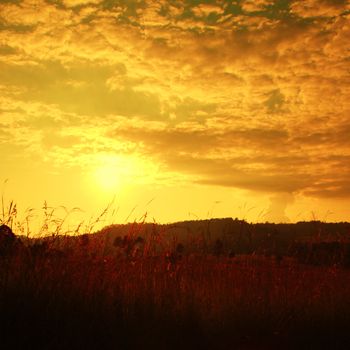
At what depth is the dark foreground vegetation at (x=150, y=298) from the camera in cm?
519

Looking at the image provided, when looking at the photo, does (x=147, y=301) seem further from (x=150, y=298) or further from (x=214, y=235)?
(x=214, y=235)

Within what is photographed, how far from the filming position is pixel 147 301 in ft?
20.0

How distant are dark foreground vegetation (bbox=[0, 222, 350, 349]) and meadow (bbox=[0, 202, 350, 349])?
0.01 meters

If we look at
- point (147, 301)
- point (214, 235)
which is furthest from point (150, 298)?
point (214, 235)

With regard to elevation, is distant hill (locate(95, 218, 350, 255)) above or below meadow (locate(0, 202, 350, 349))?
above

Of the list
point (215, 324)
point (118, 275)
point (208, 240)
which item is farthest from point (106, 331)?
point (208, 240)

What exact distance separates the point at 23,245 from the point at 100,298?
55.7 inches

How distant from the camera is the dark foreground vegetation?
519 cm

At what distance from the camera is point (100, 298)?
18.8ft

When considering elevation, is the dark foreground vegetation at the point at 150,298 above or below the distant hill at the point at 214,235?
below

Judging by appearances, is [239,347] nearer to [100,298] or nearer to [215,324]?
[215,324]

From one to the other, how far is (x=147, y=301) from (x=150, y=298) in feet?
0.28

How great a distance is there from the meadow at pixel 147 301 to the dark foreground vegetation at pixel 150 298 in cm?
1

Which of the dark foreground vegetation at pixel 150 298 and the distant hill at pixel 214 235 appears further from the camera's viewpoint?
the distant hill at pixel 214 235
